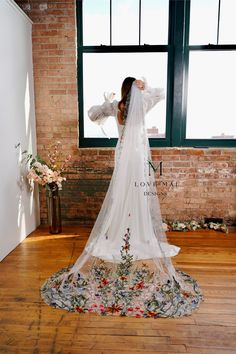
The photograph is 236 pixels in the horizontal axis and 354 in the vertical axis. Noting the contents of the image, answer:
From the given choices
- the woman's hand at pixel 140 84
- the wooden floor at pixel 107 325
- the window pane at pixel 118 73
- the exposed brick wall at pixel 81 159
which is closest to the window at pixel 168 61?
the window pane at pixel 118 73

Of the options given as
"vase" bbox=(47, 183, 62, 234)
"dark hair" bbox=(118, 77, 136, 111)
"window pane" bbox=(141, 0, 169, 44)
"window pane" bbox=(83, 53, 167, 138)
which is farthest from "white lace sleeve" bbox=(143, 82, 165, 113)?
"vase" bbox=(47, 183, 62, 234)

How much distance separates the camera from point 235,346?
1528 mm

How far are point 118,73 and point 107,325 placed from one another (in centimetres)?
270

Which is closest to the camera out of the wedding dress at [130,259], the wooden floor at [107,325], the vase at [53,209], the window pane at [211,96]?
the wooden floor at [107,325]

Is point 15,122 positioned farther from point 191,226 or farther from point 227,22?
point 227,22

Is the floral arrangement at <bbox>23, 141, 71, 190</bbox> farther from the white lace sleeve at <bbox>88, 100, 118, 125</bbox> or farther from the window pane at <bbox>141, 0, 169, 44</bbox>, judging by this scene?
the window pane at <bbox>141, 0, 169, 44</bbox>

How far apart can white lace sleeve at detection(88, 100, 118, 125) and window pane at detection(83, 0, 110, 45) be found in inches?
39.1

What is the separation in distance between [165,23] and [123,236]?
8.11 ft

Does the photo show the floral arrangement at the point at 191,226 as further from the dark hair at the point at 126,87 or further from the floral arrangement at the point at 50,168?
the dark hair at the point at 126,87

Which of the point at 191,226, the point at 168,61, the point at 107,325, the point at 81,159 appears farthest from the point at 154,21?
the point at 107,325

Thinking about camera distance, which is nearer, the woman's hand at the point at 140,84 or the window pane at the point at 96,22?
the woman's hand at the point at 140,84

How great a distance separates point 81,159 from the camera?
3.45 m

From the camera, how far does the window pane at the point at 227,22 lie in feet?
10.5

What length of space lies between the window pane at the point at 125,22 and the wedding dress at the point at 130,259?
3.31 feet
